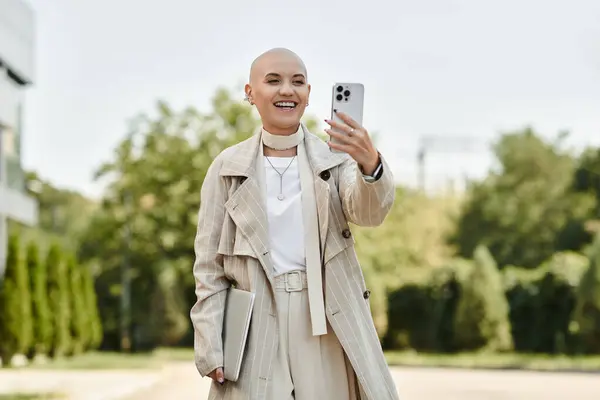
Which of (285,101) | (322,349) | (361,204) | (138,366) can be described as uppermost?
(285,101)

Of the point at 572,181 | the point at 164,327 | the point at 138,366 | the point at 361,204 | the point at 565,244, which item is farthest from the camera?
the point at 572,181

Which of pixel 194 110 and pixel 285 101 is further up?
pixel 194 110

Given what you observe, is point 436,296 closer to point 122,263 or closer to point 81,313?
point 81,313

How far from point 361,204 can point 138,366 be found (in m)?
21.8

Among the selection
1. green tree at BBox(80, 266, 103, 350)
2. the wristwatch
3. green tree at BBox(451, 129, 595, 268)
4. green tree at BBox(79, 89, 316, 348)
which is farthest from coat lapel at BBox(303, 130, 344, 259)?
green tree at BBox(451, 129, 595, 268)

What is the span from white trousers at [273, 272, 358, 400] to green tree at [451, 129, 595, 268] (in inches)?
1522

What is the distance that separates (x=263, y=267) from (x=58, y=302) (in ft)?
82.4

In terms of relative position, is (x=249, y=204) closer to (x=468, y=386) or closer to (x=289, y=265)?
(x=289, y=265)

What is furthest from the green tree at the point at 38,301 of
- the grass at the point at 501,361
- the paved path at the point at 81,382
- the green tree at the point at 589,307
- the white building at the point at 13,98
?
the green tree at the point at 589,307

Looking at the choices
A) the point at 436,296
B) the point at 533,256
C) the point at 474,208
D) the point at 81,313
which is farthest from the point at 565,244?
the point at 81,313

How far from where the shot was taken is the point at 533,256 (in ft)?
139

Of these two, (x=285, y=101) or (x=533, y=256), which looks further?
(x=533, y=256)

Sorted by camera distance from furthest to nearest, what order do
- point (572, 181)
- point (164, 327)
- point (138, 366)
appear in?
point (572, 181) < point (164, 327) < point (138, 366)

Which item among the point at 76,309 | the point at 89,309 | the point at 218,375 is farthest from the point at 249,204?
the point at 89,309
